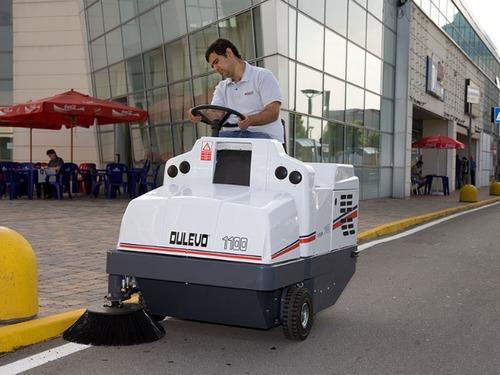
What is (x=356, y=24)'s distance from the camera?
1817 centimetres

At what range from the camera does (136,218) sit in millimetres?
3861

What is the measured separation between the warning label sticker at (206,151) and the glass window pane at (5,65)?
2524 centimetres

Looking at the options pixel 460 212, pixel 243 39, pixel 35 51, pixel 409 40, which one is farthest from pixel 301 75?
pixel 35 51

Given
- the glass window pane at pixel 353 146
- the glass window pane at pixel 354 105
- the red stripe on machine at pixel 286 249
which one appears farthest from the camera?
the glass window pane at pixel 354 105

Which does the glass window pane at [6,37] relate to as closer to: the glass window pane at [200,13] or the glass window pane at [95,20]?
the glass window pane at [95,20]

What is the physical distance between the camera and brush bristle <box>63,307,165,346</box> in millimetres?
3811

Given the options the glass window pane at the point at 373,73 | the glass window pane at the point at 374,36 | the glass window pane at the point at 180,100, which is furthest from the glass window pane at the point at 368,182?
the glass window pane at the point at 180,100

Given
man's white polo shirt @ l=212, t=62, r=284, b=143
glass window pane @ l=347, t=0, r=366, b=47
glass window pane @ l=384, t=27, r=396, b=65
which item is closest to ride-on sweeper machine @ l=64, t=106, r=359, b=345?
man's white polo shirt @ l=212, t=62, r=284, b=143

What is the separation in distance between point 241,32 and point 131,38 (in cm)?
651

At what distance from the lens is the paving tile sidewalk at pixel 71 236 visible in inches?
202

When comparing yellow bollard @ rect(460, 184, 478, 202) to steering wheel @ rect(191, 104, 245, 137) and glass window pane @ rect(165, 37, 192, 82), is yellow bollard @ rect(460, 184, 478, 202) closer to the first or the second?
glass window pane @ rect(165, 37, 192, 82)

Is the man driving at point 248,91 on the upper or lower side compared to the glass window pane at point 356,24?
lower

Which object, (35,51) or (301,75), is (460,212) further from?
(35,51)

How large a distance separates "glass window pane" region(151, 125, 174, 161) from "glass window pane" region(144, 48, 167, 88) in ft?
4.85
